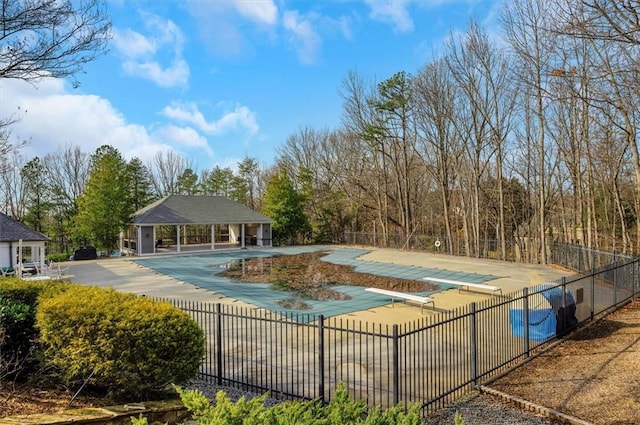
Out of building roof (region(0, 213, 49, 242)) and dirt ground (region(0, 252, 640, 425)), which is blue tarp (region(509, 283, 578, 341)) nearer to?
dirt ground (region(0, 252, 640, 425))

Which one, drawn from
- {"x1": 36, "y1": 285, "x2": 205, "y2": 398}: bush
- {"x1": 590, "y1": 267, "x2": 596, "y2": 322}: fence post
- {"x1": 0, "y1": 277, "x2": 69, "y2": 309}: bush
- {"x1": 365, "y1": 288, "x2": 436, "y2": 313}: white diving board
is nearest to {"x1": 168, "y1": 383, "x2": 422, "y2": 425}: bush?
{"x1": 36, "y1": 285, "x2": 205, "y2": 398}: bush

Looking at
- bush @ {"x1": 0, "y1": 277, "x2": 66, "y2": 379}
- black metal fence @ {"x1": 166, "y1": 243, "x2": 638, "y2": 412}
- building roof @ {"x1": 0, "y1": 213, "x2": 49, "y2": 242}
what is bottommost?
black metal fence @ {"x1": 166, "y1": 243, "x2": 638, "y2": 412}

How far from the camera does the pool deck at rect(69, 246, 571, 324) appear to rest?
Result: 35.9 feet

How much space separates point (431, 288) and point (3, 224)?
19242mm

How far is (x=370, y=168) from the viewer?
36375 mm

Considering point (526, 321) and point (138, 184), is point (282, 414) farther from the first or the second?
point (138, 184)

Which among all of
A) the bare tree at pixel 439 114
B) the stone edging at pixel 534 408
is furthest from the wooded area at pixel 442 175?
the stone edging at pixel 534 408

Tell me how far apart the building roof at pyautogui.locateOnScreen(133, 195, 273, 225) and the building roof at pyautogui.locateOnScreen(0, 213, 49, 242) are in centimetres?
811

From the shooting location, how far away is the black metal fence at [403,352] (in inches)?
223

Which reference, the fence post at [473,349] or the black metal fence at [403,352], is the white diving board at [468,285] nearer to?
the black metal fence at [403,352]

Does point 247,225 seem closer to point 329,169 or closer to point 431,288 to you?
point 329,169

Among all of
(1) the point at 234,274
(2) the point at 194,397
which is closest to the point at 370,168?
(1) the point at 234,274

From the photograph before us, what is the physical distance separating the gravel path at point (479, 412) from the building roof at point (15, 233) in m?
16.8

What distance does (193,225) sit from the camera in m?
31.9
